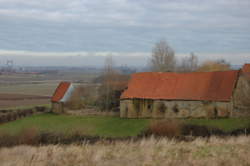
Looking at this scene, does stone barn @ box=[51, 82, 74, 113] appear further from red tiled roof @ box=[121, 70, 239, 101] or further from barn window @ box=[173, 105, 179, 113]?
barn window @ box=[173, 105, 179, 113]

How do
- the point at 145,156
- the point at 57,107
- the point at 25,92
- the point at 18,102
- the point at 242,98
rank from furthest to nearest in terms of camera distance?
the point at 25,92, the point at 18,102, the point at 57,107, the point at 242,98, the point at 145,156

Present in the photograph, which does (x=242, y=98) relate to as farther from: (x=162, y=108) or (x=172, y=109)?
(x=162, y=108)

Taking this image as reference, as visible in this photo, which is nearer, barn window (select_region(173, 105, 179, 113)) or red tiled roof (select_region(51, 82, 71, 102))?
barn window (select_region(173, 105, 179, 113))

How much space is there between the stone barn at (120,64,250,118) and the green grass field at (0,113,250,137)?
1775mm

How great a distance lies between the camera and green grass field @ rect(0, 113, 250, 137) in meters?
27.1

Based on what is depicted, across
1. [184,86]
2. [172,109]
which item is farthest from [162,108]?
[184,86]

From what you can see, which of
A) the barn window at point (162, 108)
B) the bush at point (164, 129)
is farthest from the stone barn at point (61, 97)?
the bush at point (164, 129)

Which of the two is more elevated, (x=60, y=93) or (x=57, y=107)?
(x=60, y=93)

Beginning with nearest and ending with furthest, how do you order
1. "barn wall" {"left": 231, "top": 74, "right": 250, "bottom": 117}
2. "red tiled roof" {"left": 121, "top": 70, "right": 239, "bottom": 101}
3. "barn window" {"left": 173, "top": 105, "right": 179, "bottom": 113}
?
"barn wall" {"left": 231, "top": 74, "right": 250, "bottom": 117}
"red tiled roof" {"left": 121, "top": 70, "right": 239, "bottom": 101}
"barn window" {"left": 173, "top": 105, "right": 179, "bottom": 113}

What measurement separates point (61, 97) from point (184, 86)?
16.5 metres

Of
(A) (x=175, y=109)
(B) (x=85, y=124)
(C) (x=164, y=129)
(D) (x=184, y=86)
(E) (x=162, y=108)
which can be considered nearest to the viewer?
(C) (x=164, y=129)

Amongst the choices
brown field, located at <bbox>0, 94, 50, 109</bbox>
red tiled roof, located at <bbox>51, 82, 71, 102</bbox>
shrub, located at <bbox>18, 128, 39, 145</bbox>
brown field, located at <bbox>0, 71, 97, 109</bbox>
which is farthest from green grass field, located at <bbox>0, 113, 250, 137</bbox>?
brown field, located at <bbox>0, 71, 97, 109</bbox>

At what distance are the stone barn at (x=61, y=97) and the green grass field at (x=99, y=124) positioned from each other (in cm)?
287

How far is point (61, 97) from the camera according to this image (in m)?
43.8
